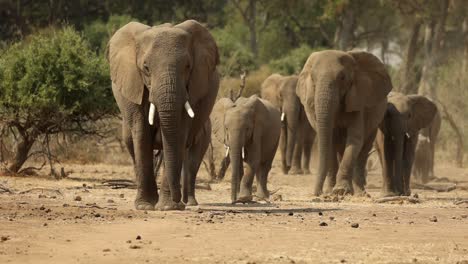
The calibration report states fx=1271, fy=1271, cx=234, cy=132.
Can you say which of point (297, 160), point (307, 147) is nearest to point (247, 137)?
point (297, 160)

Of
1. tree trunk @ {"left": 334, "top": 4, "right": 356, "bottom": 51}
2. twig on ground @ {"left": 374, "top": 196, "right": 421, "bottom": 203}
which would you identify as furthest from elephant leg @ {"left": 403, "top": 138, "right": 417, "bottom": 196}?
tree trunk @ {"left": 334, "top": 4, "right": 356, "bottom": 51}

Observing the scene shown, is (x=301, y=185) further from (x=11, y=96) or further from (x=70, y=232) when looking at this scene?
(x=70, y=232)

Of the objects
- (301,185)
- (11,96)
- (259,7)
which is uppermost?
(259,7)

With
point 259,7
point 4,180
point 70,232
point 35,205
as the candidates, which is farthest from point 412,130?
point 259,7

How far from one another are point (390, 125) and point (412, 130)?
135 centimetres

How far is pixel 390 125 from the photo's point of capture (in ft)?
68.6

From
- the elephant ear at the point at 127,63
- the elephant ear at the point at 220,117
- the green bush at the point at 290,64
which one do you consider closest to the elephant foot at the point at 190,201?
the elephant ear at the point at 127,63

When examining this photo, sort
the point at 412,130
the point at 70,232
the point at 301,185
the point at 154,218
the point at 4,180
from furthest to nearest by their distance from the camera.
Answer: the point at 301,185
the point at 412,130
the point at 4,180
the point at 154,218
the point at 70,232

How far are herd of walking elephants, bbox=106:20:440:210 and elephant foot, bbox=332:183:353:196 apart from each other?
0.6 inches

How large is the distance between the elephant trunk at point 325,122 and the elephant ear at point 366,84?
550 millimetres

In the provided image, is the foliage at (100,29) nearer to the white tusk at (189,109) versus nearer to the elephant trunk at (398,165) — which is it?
the elephant trunk at (398,165)

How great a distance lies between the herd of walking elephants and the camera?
14055 mm

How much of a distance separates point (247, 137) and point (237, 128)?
1.57 feet

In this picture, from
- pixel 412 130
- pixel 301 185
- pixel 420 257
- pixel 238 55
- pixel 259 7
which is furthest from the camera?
pixel 259 7
